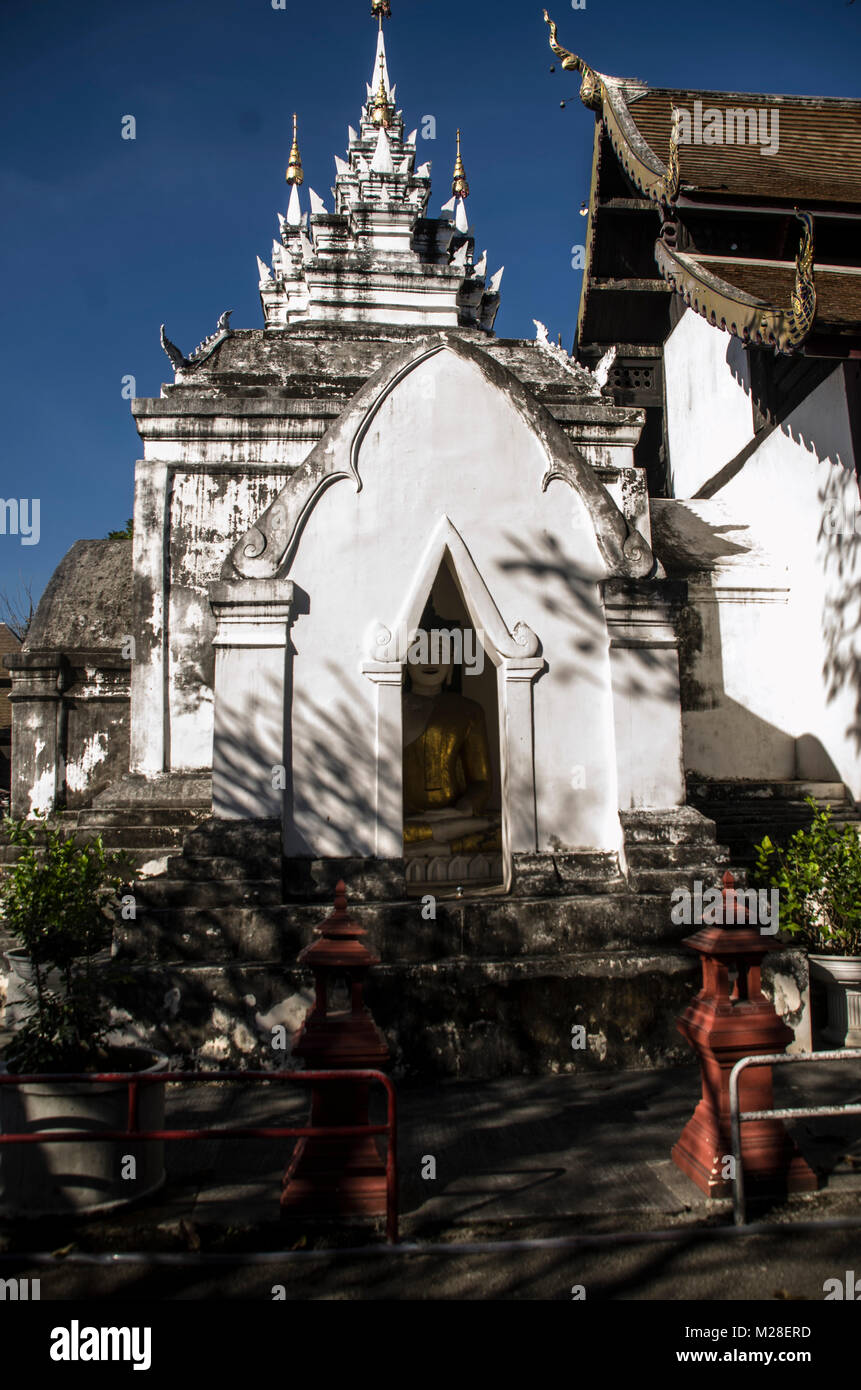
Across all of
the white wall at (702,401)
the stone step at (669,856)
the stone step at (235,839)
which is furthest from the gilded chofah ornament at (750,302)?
the stone step at (235,839)

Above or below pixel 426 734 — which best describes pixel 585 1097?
below

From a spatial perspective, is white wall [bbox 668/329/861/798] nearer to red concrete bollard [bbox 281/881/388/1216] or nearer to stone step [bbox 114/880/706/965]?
stone step [bbox 114/880/706/965]

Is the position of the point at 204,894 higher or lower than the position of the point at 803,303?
lower

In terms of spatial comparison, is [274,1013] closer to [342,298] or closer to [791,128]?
[342,298]

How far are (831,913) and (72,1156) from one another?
5.36 m

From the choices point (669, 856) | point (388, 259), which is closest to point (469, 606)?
point (669, 856)

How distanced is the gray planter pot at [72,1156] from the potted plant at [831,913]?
15.3 ft

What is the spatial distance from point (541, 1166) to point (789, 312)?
664 centimetres

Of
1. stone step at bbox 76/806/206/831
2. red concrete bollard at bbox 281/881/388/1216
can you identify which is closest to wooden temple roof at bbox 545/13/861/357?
red concrete bollard at bbox 281/881/388/1216

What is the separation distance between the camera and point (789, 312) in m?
7.92
